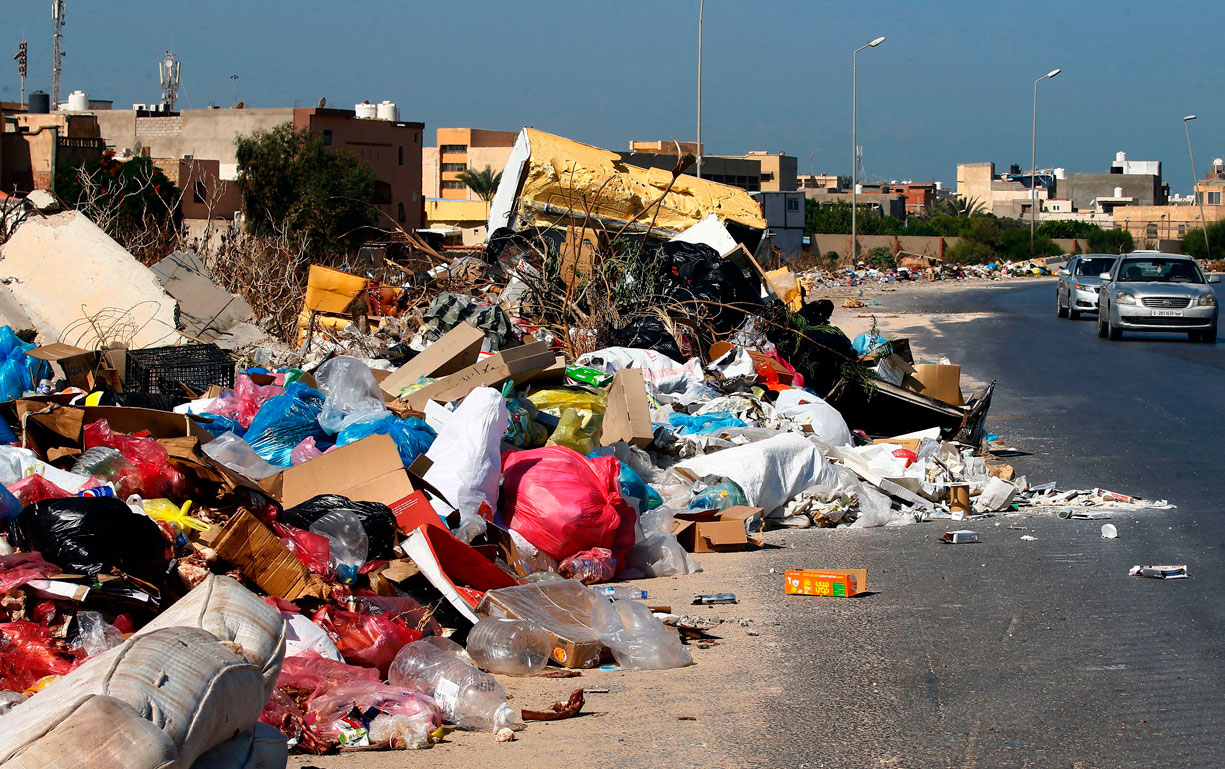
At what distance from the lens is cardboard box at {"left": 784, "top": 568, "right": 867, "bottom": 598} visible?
5.40m

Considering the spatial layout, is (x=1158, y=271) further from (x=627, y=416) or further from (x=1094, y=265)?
(x=627, y=416)

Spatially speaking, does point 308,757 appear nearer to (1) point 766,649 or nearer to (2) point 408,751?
(2) point 408,751

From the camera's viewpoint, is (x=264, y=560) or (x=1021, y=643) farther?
(x=1021, y=643)

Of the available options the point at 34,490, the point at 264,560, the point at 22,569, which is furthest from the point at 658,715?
the point at 34,490

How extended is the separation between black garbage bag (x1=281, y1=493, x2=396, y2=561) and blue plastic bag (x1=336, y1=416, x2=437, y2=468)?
3.80 ft

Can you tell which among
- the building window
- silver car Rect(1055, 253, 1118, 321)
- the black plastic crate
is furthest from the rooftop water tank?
the black plastic crate

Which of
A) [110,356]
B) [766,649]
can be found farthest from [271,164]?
[766,649]

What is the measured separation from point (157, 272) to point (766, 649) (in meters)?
7.46

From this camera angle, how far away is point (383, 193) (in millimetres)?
61375

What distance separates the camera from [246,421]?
6.84 m

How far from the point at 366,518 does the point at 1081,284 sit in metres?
23.1

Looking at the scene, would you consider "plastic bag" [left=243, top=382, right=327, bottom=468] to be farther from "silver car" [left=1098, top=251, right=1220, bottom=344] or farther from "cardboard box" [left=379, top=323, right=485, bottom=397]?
"silver car" [left=1098, top=251, right=1220, bottom=344]

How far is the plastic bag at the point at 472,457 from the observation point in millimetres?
5641

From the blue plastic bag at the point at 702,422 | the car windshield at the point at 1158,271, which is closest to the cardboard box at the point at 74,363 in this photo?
the blue plastic bag at the point at 702,422
